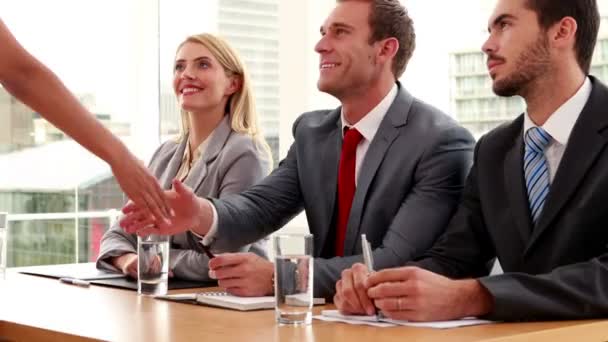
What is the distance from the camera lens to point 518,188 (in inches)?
88.3

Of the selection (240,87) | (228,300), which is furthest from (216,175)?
(228,300)

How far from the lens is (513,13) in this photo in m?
2.40

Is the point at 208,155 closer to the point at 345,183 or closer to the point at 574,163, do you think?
the point at 345,183

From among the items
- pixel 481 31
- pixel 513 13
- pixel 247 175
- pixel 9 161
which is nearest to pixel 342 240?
pixel 247 175

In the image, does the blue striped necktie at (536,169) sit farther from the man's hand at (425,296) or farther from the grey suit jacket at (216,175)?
the grey suit jacket at (216,175)

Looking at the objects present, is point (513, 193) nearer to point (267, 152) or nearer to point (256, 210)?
point (256, 210)

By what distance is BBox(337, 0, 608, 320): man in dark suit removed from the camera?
187 centimetres

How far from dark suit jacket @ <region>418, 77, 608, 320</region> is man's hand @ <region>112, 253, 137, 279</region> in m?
0.84

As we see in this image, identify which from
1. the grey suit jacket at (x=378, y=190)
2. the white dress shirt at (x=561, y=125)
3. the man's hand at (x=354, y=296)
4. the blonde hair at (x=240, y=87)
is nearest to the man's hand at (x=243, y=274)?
the grey suit jacket at (x=378, y=190)

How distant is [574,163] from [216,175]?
1280mm

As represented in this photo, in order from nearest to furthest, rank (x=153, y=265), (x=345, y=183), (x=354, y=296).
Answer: (x=354, y=296), (x=153, y=265), (x=345, y=183)

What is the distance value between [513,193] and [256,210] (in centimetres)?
84

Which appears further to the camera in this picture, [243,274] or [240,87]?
[240,87]

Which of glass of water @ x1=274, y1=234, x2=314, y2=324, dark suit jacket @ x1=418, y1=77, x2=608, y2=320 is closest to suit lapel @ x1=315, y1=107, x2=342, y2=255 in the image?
dark suit jacket @ x1=418, y1=77, x2=608, y2=320
